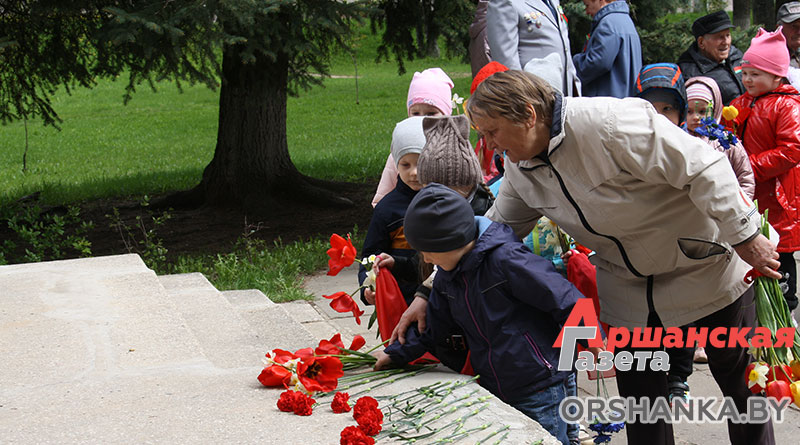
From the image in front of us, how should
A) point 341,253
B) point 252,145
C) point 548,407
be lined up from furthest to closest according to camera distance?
1. point 252,145
2. point 341,253
3. point 548,407

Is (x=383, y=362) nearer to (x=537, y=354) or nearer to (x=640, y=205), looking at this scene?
(x=537, y=354)

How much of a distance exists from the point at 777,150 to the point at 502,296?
2.31 metres

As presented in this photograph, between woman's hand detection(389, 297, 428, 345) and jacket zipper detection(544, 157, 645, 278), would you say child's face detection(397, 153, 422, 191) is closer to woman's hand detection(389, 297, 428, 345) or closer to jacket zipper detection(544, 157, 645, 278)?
woman's hand detection(389, 297, 428, 345)

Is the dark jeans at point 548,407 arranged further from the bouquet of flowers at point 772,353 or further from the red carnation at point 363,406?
the bouquet of flowers at point 772,353

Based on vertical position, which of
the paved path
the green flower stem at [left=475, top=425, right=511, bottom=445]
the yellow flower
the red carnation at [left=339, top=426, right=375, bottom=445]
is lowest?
the paved path

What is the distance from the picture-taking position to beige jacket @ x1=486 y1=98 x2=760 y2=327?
224 cm

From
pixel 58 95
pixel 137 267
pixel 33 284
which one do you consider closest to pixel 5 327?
pixel 33 284

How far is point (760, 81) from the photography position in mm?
4035

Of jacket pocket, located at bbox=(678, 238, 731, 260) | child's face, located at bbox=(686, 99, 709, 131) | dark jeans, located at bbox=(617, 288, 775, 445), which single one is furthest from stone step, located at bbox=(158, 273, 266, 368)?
child's face, located at bbox=(686, 99, 709, 131)

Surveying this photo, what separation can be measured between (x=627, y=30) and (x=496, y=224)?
284 cm

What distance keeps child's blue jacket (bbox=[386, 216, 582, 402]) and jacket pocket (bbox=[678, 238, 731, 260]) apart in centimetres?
36

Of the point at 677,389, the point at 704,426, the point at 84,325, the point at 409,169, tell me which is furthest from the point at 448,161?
the point at 84,325

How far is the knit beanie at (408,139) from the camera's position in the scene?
11.3 feet

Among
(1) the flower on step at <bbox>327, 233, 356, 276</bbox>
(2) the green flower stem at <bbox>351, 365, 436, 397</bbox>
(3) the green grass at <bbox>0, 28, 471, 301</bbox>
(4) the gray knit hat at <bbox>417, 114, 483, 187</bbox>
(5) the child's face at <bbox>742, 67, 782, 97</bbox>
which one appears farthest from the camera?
(3) the green grass at <bbox>0, 28, 471, 301</bbox>
